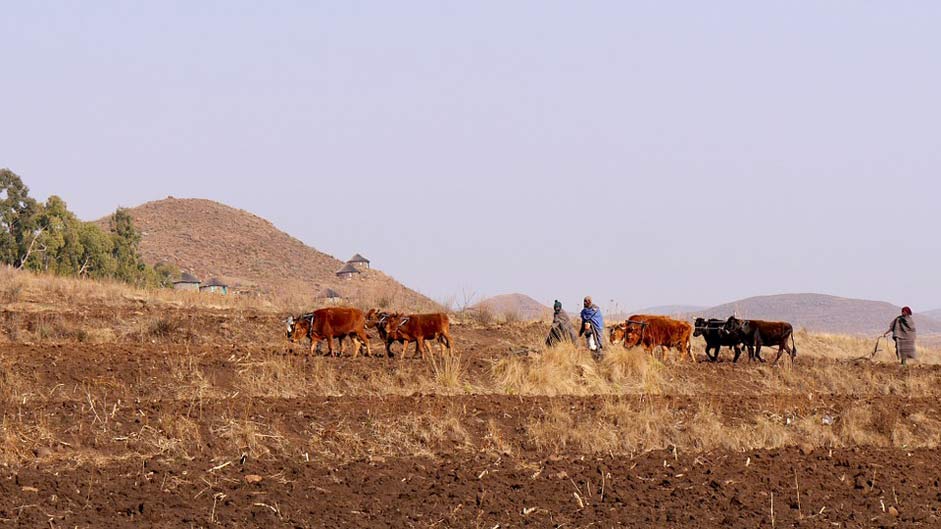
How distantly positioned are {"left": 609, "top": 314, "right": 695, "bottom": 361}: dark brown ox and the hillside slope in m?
44.5

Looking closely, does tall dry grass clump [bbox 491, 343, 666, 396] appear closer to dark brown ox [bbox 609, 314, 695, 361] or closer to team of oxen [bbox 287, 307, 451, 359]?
team of oxen [bbox 287, 307, 451, 359]

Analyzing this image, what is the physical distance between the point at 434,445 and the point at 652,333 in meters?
12.2

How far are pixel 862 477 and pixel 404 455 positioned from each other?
465cm

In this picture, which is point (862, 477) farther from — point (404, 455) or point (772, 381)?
point (772, 381)

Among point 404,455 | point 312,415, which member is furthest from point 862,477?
point 312,415

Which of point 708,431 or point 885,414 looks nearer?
point 708,431

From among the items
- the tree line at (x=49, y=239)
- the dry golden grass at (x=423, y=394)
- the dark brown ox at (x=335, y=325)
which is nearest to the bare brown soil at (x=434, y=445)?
the dry golden grass at (x=423, y=394)

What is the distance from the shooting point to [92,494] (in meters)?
10.1

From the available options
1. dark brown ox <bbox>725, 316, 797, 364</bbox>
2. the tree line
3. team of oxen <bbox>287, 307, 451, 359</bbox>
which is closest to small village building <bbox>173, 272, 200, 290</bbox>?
the tree line

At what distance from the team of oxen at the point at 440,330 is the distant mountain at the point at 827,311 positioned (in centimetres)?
11751

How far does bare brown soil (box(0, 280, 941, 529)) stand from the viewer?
9.84 m

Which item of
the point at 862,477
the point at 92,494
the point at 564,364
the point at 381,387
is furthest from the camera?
the point at 564,364

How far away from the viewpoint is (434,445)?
13.2 metres

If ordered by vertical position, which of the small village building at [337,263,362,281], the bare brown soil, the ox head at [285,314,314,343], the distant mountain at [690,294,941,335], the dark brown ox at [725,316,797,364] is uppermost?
the distant mountain at [690,294,941,335]
